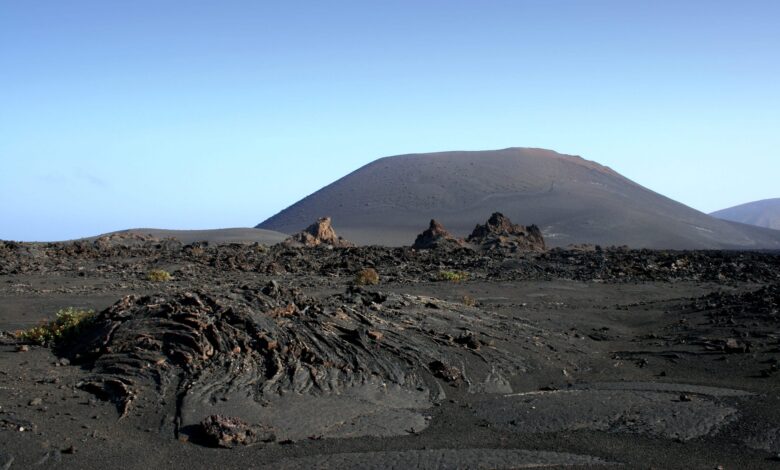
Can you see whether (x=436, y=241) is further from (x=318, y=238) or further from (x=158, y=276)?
(x=158, y=276)

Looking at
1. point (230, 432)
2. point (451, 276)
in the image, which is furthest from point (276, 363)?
point (451, 276)

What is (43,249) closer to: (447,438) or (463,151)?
(447,438)

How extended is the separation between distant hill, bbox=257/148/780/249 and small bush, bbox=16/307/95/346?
185 feet

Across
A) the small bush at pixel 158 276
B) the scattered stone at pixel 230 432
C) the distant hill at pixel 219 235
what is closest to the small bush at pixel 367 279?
the small bush at pixel 158 276

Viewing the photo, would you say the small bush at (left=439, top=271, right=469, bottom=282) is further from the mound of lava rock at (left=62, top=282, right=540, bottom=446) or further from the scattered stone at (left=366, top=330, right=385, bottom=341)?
the scattered stone at (left=366, top=330, right=385, bottom=341)

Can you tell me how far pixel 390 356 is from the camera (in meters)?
11.9

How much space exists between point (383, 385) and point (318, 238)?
1291 inches

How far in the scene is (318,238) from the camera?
43.5m

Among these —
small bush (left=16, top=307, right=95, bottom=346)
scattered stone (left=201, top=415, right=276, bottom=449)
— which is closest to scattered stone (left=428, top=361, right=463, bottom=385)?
scattered stone (left=201, top=415, right=276, bottom=449)

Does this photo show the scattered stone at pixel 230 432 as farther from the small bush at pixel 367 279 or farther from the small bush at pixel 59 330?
the small bush at pixel 367 279

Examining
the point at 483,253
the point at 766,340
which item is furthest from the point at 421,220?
the point at 766,340

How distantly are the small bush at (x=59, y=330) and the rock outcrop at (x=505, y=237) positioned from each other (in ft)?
81.6

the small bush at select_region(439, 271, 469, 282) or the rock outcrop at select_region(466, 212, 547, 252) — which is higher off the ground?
the rock outcrop at select_region(466, 212, 547, 252)

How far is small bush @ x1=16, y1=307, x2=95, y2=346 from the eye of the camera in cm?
1195
